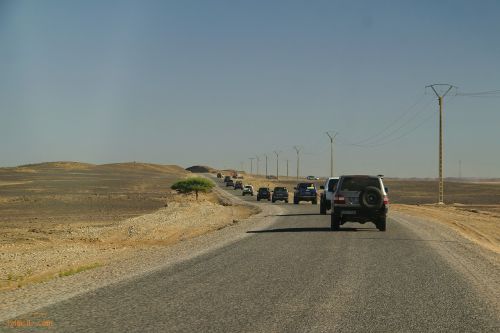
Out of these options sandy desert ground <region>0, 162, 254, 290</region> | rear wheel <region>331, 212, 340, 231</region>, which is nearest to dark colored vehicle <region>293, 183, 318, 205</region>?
sandy desert ground <region>0, 162, 254, 290</region>

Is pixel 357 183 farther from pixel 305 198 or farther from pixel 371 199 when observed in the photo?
pixel 305 198

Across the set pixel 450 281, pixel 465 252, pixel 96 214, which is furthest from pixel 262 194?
pixel 450 281

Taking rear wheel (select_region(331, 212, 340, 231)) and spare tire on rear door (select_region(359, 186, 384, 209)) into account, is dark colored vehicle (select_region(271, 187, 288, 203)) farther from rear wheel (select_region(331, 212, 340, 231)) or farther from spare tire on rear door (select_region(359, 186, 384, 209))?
spare tire on rear door (select_region(359, 186, 384, 209))

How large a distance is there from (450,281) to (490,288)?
0.89m

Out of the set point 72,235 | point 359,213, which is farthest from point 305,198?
point 359,213

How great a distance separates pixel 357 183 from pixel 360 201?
1.31m

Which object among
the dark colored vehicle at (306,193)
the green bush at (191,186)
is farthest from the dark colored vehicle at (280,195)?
the green bush at (191,186)

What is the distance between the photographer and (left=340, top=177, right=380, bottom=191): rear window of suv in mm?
25172

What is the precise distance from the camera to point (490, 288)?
12117 millimetres

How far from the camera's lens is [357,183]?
25328 mm

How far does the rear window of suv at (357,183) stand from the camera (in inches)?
991

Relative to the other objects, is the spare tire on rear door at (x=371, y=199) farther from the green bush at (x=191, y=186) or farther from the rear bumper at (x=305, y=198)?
the green bush at (x=191, y=186)

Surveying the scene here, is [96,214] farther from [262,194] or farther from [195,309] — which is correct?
[195,309]

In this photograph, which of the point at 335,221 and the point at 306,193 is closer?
the point at 335,221
